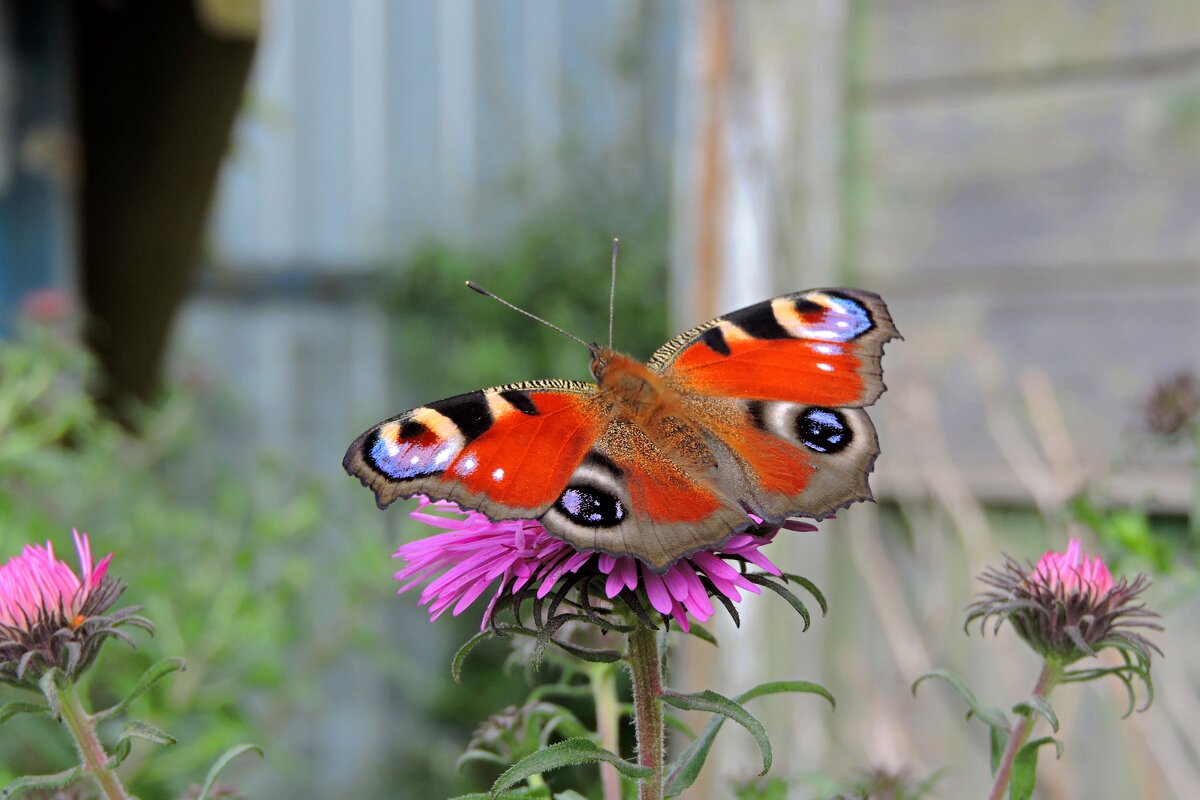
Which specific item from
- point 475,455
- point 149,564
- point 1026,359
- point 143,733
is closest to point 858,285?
point 1026,359

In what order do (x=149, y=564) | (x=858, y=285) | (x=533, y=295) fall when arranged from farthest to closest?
(x=533, y=295), (x=858, y=285), (x=149, y=564)

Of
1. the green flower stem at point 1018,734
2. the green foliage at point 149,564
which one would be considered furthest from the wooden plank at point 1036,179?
the green flower stem at point 1018,734

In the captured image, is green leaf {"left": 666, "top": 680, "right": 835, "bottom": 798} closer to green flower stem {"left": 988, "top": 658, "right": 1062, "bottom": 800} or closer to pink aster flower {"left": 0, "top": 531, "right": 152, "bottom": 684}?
green flower stem {"left": 988, "top": 658, "right": 1062, "bottom": 800}

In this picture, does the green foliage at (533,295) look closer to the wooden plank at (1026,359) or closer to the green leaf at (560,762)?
the wooden plank at (1026,359)

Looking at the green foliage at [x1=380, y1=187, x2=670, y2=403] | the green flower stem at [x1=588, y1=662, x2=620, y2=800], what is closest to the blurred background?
the green flower stem at [x1=588, y1=662, x2=620, y2=800]

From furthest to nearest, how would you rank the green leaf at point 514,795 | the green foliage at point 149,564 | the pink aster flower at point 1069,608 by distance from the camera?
the green foliage at point 149,564 < the pink aster flower at point 1069,608 < the green leaf at point 514,795

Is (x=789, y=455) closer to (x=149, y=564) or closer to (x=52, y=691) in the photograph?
(x=52, y=691)

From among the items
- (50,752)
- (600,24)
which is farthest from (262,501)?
Result: (600,24)
